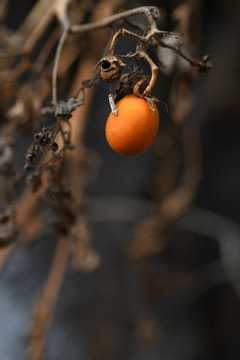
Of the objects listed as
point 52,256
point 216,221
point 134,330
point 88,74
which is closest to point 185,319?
point 134,330

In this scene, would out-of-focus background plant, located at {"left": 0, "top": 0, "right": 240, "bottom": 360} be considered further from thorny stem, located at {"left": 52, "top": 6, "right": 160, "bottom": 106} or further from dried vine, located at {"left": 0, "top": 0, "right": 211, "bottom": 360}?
thorny stem, located at {"left": 52, "top": 6, "right": 160, "bottom": 106}

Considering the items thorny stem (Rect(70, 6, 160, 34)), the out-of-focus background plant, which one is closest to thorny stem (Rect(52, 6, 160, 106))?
thorny stem (Rect(70, 6, 160, 34))

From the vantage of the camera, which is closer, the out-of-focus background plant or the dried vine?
the dried vine

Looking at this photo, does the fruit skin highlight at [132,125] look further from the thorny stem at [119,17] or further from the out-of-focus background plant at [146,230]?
the out-of-focus background plant at [146,230]

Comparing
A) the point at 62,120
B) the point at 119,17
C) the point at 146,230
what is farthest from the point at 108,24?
the point at 146,230

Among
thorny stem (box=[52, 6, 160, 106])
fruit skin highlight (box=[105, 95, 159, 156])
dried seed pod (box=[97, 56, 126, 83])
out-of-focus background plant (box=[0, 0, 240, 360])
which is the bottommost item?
out-of-focus background plant (box=[0, 0, 240, 360])

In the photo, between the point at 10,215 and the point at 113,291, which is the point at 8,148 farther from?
the point at 113,291
